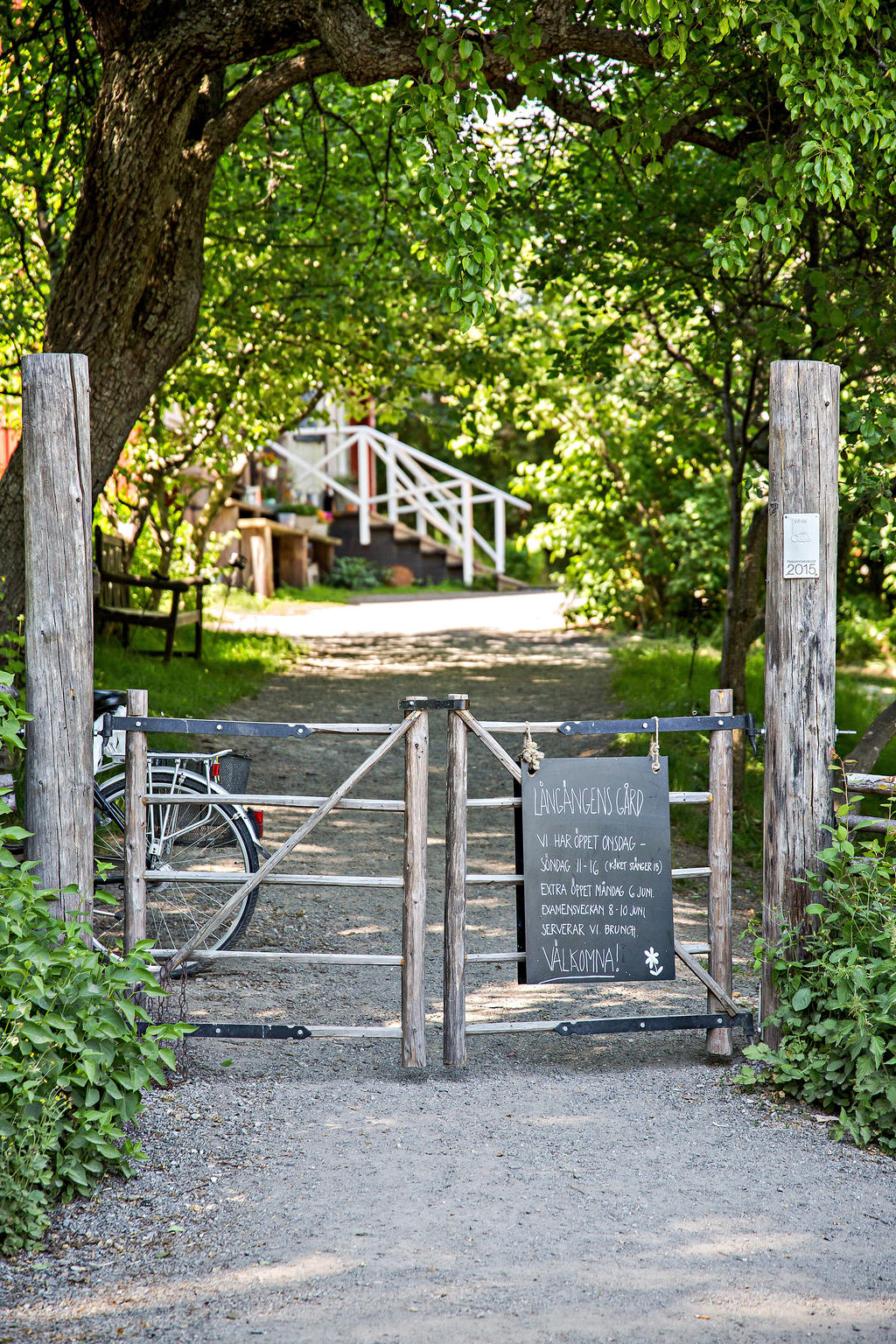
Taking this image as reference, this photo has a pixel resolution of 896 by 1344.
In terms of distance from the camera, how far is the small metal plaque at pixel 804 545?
4020 mm

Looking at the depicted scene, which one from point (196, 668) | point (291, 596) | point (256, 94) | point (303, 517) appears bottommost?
point (196, 668)

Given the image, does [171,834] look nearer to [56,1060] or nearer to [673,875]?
[56,1060]

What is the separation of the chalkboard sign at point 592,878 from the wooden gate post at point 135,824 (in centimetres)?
131

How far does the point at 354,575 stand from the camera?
896 inches

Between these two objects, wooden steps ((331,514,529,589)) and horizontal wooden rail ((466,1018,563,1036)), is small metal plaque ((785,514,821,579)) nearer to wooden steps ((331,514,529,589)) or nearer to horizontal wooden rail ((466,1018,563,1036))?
horizontal wooden rail ((466,1018,563,1036))

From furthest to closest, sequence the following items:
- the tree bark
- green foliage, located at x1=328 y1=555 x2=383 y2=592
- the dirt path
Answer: green foliage, located at x1=328 y1=555 x2=383 y2=592 → the tree bark → the dirt path

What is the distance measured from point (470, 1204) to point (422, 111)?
4.18 meters

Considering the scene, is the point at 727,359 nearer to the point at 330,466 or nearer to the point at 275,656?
the point at 275,656

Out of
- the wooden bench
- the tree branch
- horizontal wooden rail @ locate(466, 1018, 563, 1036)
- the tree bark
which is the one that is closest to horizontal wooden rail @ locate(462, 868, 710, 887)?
horizontal wooden rail @ locate(466, 1018, 563, 1036)

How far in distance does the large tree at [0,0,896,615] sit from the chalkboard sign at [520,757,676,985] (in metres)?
2.11

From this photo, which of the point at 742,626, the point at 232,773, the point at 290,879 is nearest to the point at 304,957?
the point at 290,879

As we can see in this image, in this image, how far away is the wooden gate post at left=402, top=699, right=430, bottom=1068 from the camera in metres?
4.03

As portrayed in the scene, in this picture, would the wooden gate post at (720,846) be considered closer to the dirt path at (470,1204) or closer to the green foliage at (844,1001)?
the green foliage at (844,1001)

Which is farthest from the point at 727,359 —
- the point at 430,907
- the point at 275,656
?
the point at 275,656
